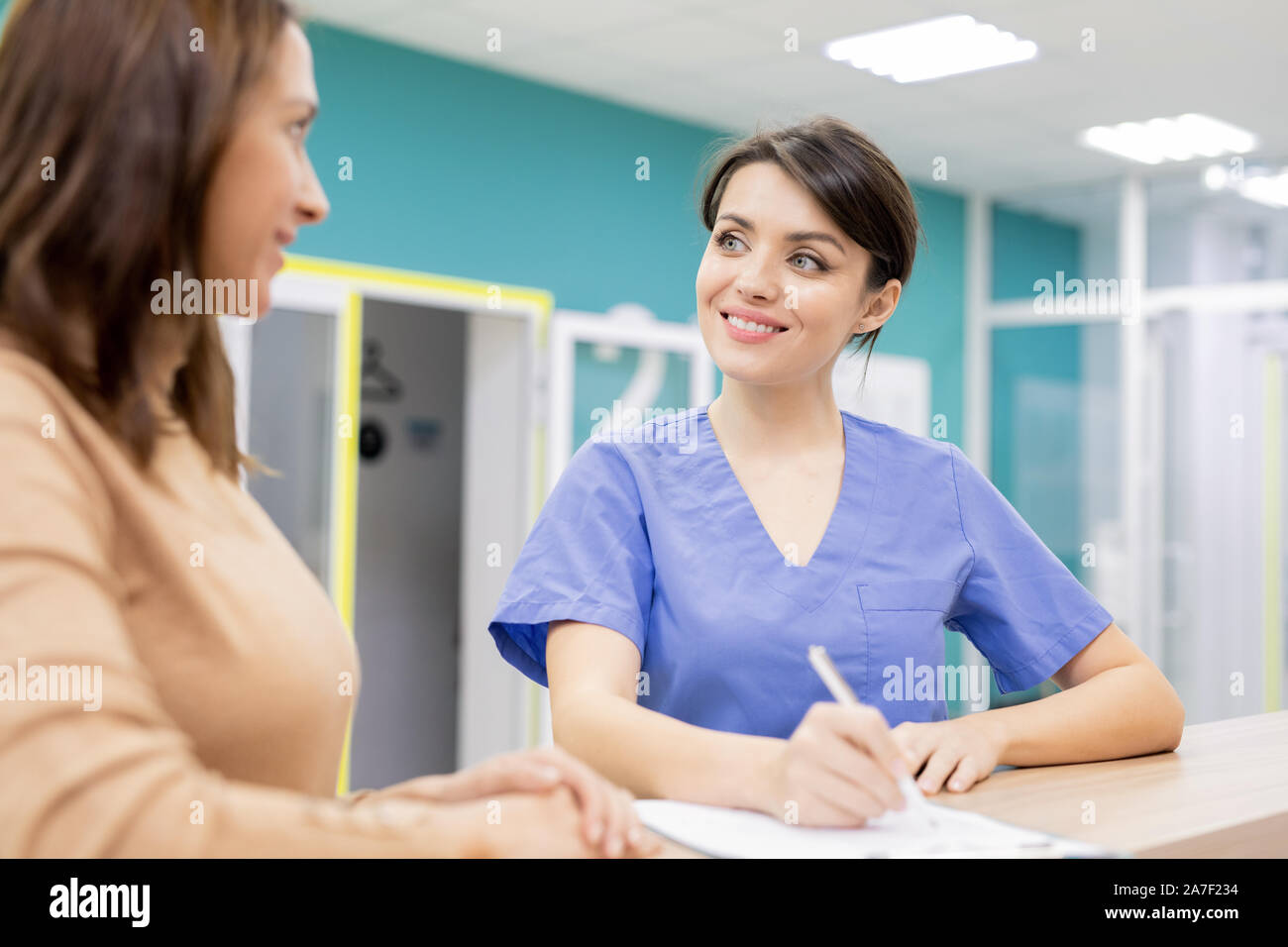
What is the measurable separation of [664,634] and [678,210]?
3.85m

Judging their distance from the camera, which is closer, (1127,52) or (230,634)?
(230,634)

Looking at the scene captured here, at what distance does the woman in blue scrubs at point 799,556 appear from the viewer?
1.42 m

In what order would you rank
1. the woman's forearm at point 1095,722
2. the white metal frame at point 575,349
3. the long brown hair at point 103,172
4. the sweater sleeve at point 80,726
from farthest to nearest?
the white metal frame at point 575,349
the woman's forearm at point 1095,722
the long brown hair at point 103,172
the sweater sleeve at point 80,726

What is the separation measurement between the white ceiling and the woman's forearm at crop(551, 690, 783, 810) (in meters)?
2.73

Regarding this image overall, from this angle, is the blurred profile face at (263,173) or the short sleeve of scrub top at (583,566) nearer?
the blurred profile face at (263,173)

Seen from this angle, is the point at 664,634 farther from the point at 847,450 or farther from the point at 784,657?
the point at 847,450

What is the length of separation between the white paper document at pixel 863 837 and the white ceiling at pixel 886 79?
2.91m

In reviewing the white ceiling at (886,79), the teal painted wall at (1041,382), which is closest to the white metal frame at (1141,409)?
the teal painted wall at (1041,382)

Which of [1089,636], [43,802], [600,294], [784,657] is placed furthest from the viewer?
[600,294]

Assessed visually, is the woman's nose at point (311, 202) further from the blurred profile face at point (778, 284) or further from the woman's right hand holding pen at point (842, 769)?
the blurred profile face at point (778, 284)

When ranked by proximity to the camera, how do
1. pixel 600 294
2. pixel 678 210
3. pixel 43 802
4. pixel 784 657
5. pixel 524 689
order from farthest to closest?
pixel 678 210
pixel 600 294
pixel 524 689
pixel 784 657
pixel 43 802

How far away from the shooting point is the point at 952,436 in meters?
6.36
